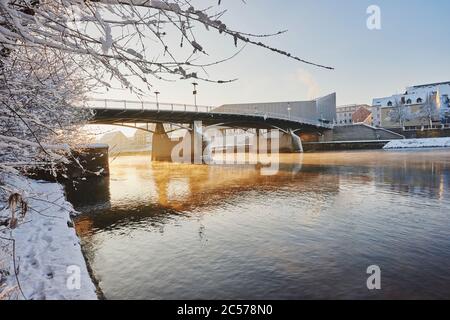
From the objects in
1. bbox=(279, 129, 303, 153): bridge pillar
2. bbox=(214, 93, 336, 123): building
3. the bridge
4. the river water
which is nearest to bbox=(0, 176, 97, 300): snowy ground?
the river water

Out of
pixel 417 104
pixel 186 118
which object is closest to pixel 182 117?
pixel 186 118

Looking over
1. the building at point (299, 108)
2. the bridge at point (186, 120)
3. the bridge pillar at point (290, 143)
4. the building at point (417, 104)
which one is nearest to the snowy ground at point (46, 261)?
the bridge at point (186, 120)

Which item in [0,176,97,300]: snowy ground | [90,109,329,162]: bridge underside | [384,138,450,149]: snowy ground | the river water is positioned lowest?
the river water

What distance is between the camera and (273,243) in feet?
29.0

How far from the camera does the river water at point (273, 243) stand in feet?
20.5

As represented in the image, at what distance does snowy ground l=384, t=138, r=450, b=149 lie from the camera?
60.6m

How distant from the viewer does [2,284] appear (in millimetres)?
5141

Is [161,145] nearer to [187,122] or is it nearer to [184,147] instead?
[184,147]

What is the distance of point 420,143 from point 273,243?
64.8m

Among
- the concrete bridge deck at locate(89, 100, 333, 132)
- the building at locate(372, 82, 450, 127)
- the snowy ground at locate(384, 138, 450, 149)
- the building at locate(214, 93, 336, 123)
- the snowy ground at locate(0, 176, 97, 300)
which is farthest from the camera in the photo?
the building at locate(372, 82, 450, 127)

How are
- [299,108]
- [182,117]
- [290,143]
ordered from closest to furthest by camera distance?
[182,117] → [290,143] → [299,108]

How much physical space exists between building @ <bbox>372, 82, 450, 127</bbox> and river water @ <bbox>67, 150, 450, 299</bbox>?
8589 cm

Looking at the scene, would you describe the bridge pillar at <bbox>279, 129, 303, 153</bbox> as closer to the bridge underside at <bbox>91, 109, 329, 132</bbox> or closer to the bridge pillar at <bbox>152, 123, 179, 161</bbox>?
the bridge underside at <bbox>91, 109, 329, 132</bbox>
